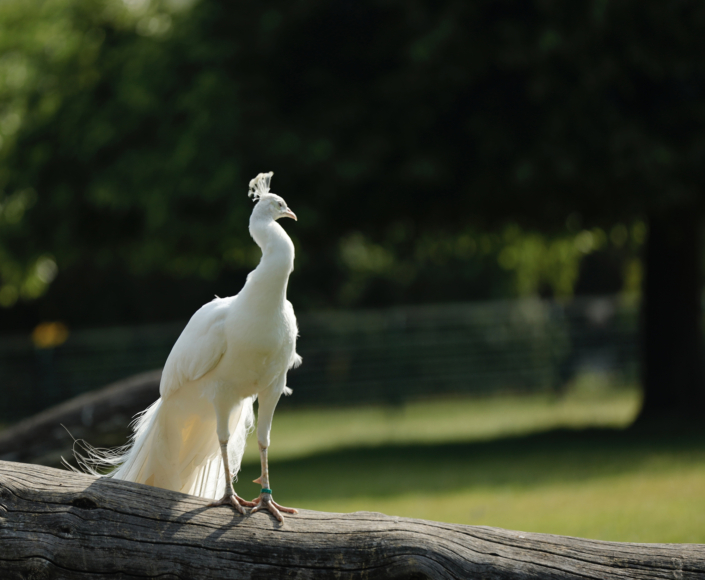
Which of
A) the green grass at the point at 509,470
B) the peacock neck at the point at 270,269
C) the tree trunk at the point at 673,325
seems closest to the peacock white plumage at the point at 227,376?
the peacock neck at the point at 270,269

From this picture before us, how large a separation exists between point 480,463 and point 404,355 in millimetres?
6627

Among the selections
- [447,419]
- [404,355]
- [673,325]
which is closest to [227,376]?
[673,325]

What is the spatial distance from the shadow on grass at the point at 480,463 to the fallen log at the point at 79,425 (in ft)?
8.07

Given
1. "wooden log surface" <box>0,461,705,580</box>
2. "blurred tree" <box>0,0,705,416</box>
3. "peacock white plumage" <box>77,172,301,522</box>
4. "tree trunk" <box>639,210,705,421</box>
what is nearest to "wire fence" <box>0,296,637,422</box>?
"blurred tree" <box>0,0,705,416</box>

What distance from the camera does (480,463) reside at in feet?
34.1

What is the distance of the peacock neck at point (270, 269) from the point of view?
3.21m

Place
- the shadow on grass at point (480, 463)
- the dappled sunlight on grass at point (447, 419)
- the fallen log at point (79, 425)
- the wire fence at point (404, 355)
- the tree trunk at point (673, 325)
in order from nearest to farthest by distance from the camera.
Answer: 1. the fallen log at point (79, 425)
2. the shadow on grass at point (480, 463)
3. the tree trunk at point (673, 325)
4. the dappled sunlight on grass at point (447, 419)
5. the wire fence at point (404, 355)

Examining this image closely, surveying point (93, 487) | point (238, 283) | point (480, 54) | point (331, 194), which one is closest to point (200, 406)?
point (93, 487)

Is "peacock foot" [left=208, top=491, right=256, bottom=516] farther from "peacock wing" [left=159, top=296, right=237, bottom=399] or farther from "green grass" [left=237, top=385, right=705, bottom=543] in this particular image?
"green grass" [left=237, top=385, right=705, bottom=543]

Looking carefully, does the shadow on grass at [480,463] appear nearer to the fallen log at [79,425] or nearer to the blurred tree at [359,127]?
the blurred tree at [359,127]

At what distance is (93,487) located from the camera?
3135 mm

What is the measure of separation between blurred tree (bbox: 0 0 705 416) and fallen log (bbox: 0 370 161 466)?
3346 millimetres

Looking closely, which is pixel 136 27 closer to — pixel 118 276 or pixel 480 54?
pixel 480 54

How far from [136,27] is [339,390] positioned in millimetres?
8339
